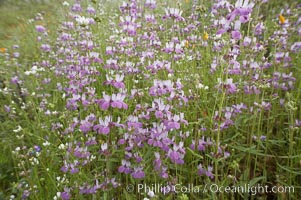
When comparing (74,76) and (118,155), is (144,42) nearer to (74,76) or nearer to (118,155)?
(74,76)

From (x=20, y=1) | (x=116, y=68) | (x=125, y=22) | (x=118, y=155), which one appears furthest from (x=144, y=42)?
(x=20, y=1)

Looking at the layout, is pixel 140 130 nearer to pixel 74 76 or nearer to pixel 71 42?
pixel 74 76

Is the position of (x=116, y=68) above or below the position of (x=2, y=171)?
above

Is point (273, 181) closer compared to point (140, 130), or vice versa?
point (140, 130)

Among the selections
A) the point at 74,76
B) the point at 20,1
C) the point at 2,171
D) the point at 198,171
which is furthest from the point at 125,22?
the point at 20,1

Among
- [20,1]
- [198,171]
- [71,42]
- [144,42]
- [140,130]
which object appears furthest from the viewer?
[20,1]

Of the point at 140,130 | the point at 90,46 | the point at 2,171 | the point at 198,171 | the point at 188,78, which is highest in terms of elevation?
the point at 90,46

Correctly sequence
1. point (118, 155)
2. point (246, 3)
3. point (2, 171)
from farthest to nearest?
1. point (2, 171)
2. point (118, 155)
3. point (246, 3)

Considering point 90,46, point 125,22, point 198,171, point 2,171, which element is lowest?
point 2,171

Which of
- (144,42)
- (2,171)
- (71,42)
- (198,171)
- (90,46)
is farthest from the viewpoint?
(71,42)
